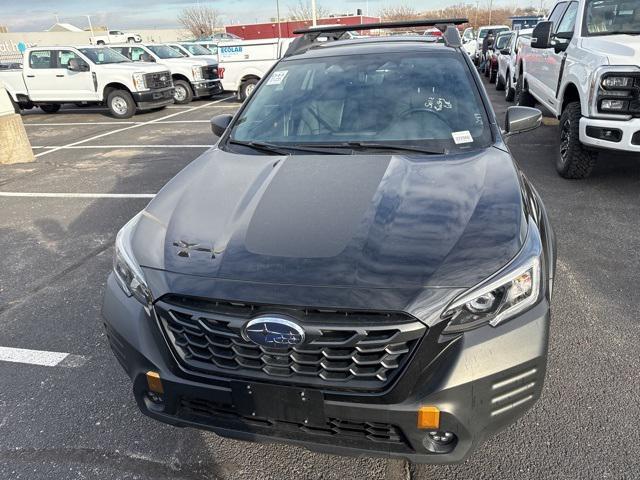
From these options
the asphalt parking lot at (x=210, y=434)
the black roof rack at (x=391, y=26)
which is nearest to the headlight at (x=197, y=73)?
the asphalt parking lot at (x=210, y=434)

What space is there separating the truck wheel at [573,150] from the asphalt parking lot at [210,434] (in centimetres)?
16

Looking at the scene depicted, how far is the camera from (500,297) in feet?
5.95

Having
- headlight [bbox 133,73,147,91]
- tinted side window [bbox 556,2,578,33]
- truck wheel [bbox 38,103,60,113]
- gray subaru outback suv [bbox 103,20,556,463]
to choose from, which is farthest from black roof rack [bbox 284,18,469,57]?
truck wheel [bbox 38,103,60,113]

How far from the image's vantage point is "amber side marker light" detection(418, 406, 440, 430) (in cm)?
170

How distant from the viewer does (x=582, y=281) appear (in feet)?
12.2

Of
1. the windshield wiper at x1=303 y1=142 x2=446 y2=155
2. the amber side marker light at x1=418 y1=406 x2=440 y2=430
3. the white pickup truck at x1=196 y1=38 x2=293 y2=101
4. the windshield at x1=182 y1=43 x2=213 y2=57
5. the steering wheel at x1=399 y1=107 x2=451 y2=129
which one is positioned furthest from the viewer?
the windshield at x1=182 y1=43 x2=213 y2=57

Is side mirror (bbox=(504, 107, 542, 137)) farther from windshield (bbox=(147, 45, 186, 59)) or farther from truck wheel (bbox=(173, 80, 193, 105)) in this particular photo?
windshield (bbox=(147, 45, 186, 59))

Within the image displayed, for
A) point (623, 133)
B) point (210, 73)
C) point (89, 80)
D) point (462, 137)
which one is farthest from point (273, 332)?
point (210, 73)

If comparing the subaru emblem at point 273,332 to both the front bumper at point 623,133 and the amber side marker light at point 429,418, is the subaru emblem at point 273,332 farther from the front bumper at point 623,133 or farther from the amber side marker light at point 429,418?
the front bumper at point 623,133

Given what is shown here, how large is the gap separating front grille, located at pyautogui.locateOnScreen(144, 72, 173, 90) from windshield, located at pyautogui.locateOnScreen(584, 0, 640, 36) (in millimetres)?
10641

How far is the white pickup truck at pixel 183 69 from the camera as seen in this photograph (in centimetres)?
1515

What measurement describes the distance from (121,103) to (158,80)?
46.2 inches

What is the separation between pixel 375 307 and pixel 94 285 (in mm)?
3134

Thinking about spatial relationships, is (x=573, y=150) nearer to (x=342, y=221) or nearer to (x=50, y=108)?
(x=342, y=221)
